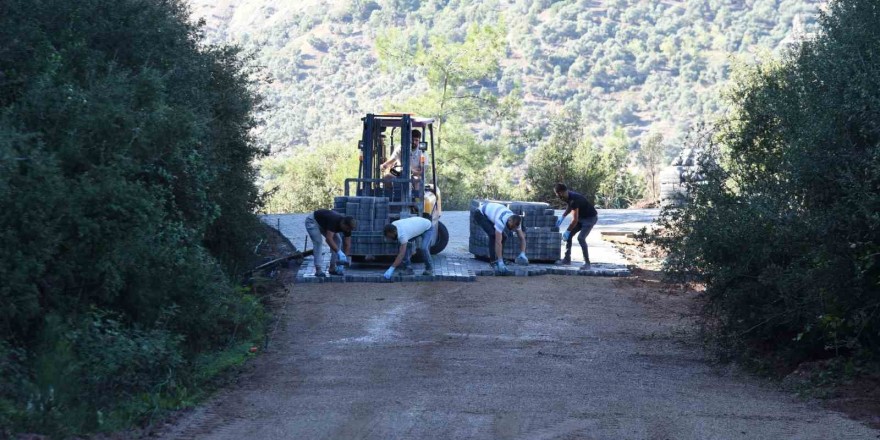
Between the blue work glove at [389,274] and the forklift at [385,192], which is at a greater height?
the forklift at [385,192]

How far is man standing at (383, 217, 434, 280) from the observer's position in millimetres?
17188

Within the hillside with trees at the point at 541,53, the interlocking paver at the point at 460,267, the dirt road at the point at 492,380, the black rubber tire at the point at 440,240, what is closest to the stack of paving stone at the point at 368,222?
the interlocking paver at the point at 460,267

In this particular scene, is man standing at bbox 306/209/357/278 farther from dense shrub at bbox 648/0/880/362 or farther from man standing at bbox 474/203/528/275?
dense shrub at bbox 648/0/880/362

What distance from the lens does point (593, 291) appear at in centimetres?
1705

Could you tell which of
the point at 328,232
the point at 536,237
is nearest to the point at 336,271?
the point at 328,232

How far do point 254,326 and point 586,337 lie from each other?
4.00 m

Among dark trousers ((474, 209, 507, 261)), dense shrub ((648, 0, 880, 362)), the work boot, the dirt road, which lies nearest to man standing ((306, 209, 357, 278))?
the work boot

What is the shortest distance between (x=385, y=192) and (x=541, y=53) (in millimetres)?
94476

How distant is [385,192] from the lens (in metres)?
19.9

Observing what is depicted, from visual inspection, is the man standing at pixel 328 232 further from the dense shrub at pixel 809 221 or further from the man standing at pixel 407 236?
the dense shrub at pixel 809 221

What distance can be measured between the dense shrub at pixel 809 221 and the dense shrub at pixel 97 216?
5.46m

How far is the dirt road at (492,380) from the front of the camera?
809 cm

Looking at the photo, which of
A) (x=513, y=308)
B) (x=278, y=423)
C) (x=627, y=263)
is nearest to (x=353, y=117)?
(x=627, y=263)

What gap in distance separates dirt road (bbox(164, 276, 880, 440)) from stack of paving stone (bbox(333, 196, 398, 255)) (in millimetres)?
2493
